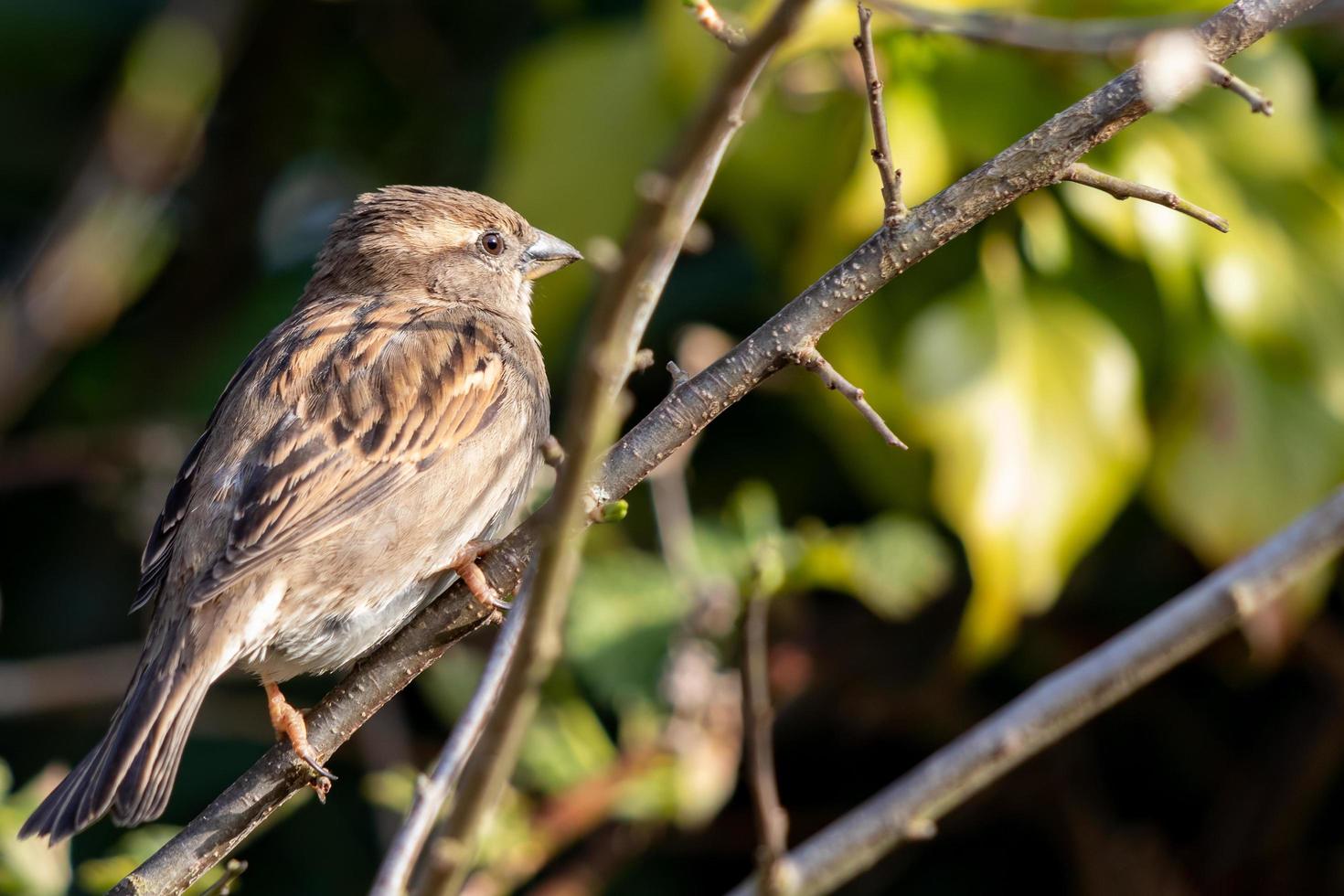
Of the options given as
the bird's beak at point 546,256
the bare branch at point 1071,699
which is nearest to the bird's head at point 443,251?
the bird's beak at point 546,256

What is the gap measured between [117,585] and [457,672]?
1.73m

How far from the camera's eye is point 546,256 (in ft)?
13.1

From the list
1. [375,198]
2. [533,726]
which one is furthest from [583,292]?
[533,726]

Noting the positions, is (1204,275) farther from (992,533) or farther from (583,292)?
(583,292)

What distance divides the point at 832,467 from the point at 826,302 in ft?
6.70

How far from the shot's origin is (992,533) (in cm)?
332

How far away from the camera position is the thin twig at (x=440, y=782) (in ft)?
5.88

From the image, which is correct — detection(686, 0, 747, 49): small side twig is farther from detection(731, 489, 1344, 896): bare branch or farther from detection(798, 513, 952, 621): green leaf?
detection(798, 513, 952, 621): green leaf

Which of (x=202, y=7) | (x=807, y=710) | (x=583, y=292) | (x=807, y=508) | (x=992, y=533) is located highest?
(x=202, y=7)

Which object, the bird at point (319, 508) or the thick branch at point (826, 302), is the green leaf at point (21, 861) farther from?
the thick branch at point (826, 302)

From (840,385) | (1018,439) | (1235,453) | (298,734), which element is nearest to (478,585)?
(298,734)

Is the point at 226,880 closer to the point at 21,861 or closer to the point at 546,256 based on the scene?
the point at 21,861

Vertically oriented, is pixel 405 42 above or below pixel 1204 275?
above

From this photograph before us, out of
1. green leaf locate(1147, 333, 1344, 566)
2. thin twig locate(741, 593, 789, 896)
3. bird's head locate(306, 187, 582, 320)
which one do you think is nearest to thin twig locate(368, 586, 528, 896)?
thin twig locate(741, 593, 789, 896)
